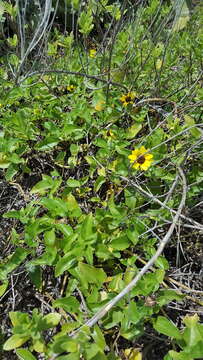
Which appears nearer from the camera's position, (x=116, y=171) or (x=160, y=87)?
(x=116, y=171)

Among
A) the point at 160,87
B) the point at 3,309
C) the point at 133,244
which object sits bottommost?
the point at 3,309

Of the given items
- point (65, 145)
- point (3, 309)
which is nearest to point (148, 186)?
point (65, 145)

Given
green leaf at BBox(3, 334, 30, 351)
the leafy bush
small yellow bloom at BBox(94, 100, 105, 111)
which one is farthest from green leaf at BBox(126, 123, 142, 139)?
green leaf at BBox(3, 334, 30, 351)

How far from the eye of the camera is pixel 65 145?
56.4 inches

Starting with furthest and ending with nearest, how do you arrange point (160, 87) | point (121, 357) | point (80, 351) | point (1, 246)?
1. point (160, 87)
2. point (1, 246)
3. point (121, 357)
4. point (80, 351)

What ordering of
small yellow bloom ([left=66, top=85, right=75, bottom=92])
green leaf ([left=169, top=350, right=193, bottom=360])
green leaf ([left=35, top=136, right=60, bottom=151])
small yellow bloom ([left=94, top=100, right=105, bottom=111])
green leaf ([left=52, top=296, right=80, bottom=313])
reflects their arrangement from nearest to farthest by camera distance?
green leaf ([left=169, top=350, right=193, bottom=360]) < green leaf ([left=52, top=296, right=80, bottom=313]) < green leaf ([left=35, top=136, right=60, bottom=151]) < small yellow bloom ([left=94, top=100, right=105, bottom=111]) < small yellow bloom ([left=66, top=85, right=75, bottom=92])

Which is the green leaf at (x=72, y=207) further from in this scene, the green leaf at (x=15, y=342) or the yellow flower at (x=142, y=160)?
the green leaf at (x=15, y=342)

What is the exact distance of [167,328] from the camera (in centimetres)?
79

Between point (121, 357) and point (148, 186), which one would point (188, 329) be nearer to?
point (121, 357)

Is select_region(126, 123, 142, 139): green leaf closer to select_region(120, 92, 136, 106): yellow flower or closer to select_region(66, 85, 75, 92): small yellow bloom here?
select_region(120, 92, 136, 106): yellow flower

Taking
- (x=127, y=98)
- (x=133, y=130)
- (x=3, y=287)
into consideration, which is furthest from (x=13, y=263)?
(x=127, y=98)

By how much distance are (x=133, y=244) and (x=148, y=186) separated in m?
0.23

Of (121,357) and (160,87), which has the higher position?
(160,87)

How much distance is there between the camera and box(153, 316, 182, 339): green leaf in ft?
2.52
